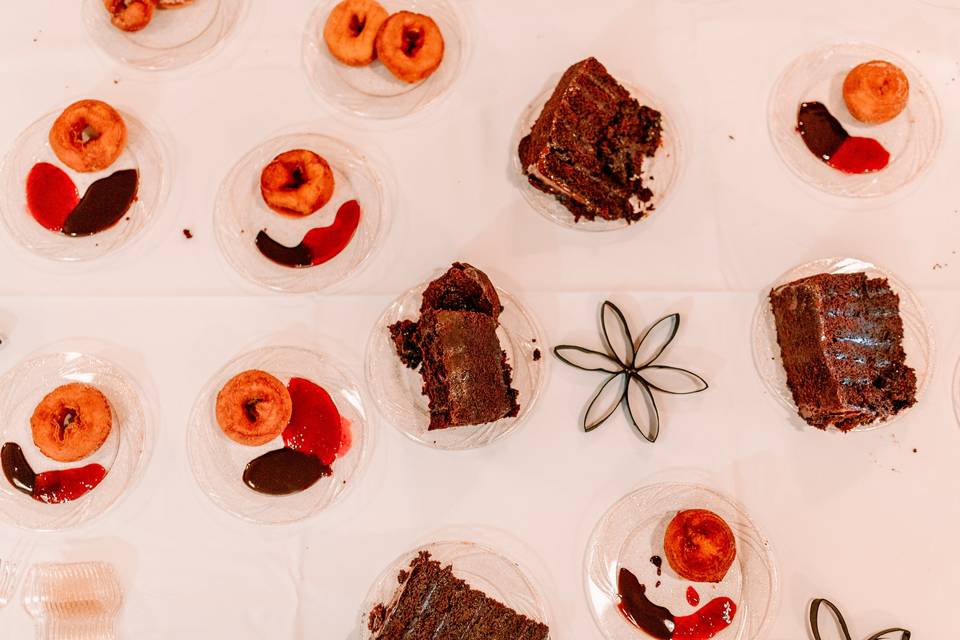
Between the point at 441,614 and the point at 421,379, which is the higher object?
the point at 421,379

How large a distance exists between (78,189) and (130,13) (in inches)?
42.0

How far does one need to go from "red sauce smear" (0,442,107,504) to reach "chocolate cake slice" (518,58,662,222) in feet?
9.71

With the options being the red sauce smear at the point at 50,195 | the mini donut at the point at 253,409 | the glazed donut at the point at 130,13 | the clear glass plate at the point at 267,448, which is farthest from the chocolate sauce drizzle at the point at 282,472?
the glazed donut at the point at 130,13

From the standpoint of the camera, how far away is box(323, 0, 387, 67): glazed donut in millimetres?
4242

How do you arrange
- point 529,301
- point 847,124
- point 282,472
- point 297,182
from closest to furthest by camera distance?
point 282,472
point 297,182
point 529,301
point 847,124

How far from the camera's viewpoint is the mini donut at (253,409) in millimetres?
3828

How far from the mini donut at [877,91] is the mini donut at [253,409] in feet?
11.9

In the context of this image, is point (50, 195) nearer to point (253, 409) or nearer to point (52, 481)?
point (52, 481)

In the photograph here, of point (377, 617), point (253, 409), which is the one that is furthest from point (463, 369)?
point (377, 617)

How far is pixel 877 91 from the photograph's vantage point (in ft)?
13.5

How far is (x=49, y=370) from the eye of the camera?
409cm

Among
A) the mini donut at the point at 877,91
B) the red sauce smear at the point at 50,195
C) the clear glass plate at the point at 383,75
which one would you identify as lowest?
the red sauce smear at the point at 50,195

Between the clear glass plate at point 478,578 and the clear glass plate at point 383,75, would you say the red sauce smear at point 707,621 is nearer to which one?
the clear glass plate at point 478,578

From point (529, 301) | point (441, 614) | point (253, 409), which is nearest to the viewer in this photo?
point (441, 614)
